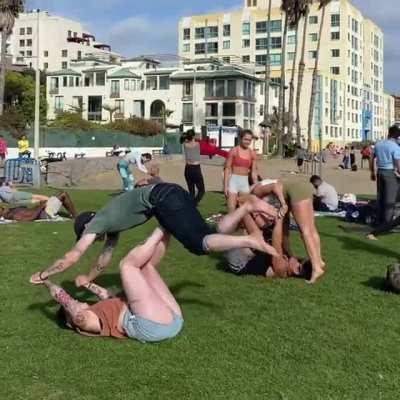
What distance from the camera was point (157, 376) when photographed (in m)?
4.48

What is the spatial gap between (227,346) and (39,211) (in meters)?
8.53

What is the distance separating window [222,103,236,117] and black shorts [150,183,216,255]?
3086 inches

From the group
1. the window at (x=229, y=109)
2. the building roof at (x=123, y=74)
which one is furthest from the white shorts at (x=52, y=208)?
the building roof at (x=123, y=74)

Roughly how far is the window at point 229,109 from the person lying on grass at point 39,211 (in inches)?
2791

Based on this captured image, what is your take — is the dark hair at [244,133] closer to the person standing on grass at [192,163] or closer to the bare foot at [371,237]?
the bare foot at [371,237]

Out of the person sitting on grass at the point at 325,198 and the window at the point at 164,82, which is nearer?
the person sitting on grass at the point at 325,198

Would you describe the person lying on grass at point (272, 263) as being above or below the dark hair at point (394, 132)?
below

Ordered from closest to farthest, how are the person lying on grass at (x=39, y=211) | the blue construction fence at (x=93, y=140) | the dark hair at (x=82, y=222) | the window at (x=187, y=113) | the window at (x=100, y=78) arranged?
the dark hair at (x=82, y=222)
the person lying on grass at (x=39, y=211)
the blue construction fence at (x=93, y=140)
the window at (x=187, y=113)
the window at (x=100, y=78)

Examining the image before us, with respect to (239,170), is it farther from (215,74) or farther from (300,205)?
(215,74)

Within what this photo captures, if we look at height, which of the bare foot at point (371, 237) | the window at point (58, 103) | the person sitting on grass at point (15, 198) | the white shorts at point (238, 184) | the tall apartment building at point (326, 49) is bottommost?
the bare foot at point (371, 237)

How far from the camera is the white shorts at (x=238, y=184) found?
1073cm

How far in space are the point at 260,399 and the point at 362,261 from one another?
4.80 m

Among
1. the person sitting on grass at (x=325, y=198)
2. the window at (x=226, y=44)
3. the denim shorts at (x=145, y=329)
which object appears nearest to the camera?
the denim shorts at (x=145, y=329)

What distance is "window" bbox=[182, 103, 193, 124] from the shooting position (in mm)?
86500
